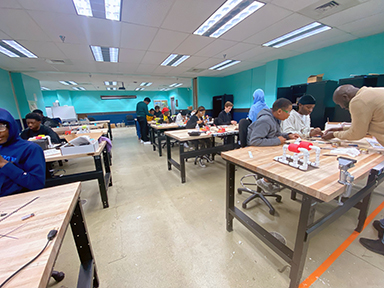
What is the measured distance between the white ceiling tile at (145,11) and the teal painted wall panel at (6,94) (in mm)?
5655

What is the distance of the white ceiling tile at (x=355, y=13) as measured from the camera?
254cm

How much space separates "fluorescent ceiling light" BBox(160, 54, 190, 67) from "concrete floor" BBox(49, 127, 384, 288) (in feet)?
13.8

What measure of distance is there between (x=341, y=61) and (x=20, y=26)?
713 cm

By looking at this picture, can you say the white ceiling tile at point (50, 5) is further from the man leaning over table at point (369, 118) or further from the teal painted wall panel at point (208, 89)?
the teal painted wall panel at point (208, 89)

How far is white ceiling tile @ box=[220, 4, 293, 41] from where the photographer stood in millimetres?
2623

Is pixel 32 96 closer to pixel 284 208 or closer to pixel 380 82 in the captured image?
pixel 284 208

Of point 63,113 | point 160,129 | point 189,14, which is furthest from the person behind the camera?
point 63,113

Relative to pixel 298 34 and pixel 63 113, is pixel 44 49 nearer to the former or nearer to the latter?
pixel 63 113

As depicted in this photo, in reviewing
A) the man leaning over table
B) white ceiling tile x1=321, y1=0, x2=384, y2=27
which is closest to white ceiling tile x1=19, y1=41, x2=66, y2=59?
the man leaning over table

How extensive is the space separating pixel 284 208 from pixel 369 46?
468 centimetres

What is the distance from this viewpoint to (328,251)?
141cm

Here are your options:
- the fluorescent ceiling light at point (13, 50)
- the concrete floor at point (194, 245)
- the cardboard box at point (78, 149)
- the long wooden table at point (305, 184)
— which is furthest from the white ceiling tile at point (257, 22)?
the fluorescent ceiling light at point (13, 50)

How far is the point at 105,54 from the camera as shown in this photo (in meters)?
4.39

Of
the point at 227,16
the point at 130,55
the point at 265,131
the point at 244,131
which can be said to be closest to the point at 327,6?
the point at 227,16
